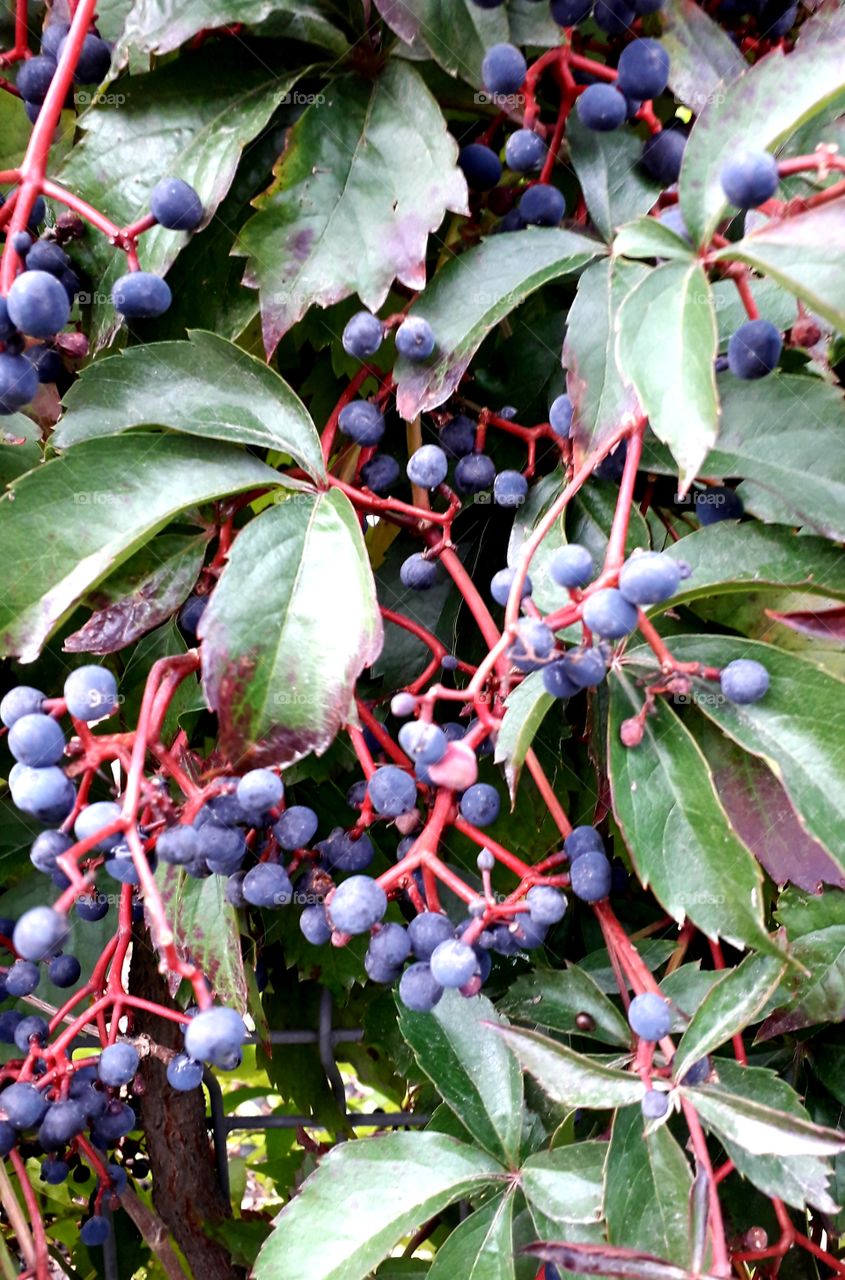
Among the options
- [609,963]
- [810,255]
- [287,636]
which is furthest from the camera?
[609,963]

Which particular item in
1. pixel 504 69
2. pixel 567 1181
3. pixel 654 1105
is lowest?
pixel 567 1181

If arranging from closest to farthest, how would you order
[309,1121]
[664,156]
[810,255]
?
[810,255]
[664,156]
[309,1121]

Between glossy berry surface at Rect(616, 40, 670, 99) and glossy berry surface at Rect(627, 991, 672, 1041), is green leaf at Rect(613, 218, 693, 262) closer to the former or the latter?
glossy berry surface at Rect(616, 40, 670, 99)

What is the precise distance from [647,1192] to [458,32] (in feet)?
2.58

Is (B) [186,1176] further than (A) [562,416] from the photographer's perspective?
Yes

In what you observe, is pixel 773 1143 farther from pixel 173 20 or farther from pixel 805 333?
pixel 173 20

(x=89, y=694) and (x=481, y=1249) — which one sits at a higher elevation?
(x=89, y=694)

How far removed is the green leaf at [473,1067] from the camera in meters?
0.74

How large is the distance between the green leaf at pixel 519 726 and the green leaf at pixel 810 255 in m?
0.25

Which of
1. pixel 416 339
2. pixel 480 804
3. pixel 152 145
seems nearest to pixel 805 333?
pixel 416 339

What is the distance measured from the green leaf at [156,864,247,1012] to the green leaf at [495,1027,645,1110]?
10.0 inches

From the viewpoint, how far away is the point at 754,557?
2.22 feet

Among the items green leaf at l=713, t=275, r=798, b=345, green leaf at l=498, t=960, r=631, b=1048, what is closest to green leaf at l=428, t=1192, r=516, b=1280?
green leaf at l=498, t=960, r=631, b=1048

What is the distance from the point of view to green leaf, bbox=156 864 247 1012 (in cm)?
78
